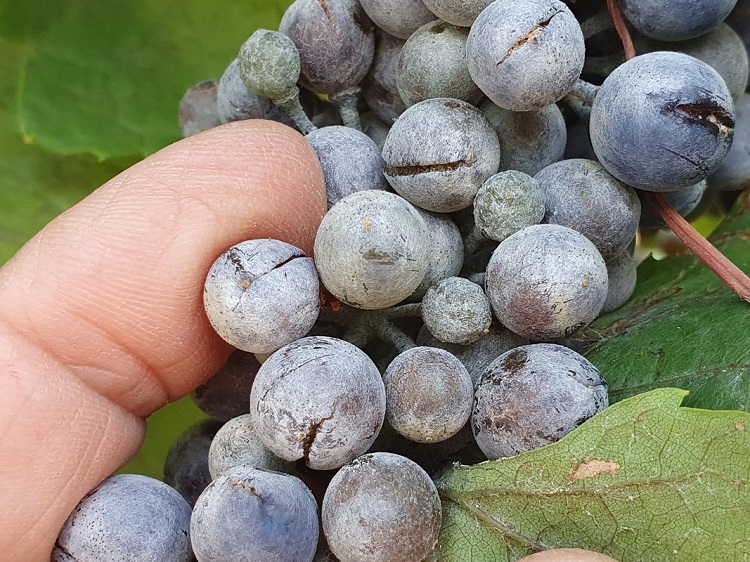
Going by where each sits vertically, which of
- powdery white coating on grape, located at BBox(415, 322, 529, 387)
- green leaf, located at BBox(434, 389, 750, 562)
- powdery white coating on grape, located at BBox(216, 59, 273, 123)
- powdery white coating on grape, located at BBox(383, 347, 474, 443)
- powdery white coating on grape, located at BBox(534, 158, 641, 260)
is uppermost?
powdery white coating on grape, located at BBox(216, 59, 273, 123)

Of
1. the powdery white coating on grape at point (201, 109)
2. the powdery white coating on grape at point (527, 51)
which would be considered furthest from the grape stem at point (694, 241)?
the powdery white coating on grape at point (201, 109)

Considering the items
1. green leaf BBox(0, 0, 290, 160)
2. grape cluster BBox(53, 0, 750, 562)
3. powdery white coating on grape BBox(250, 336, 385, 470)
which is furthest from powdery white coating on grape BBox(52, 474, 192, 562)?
green leaf BBox(0, 0, 290, 160)

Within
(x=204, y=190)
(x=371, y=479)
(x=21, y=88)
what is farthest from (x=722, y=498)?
(x=21, y=88)

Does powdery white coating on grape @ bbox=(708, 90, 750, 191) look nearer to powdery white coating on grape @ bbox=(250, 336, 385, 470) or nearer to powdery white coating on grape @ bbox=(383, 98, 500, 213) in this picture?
powdery white coating on grape @ bbox=(383, 98, 500, 213)

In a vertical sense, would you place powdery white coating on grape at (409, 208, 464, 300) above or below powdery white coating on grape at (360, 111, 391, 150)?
below

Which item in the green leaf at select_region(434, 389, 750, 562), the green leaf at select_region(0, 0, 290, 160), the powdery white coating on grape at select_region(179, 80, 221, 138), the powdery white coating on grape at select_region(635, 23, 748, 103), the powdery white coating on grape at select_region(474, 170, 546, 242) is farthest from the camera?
the green leaf at select_region(0, 0, 290, 160)

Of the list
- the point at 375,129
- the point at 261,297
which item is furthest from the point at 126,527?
the point at 375,129

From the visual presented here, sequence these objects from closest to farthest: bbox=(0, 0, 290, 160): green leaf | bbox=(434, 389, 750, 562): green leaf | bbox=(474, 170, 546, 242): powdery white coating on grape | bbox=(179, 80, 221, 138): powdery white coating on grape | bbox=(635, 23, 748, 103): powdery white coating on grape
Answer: bbox=(434, 389, 750, 562): green leaf
bbox=(474, 170, 546, 242): powdery white coating on grape
bbox=(635, 23, 748, 103): powdery white coating on grape
bbox=(179, 80, 221, 138): powdery white coating on grape
bbox=(0, 0, 290, 160): green leaf

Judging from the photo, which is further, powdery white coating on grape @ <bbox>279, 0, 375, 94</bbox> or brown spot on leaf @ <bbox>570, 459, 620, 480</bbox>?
powdery white coating on grape @ <bbox>279, 0, 375, 94</bbox>
